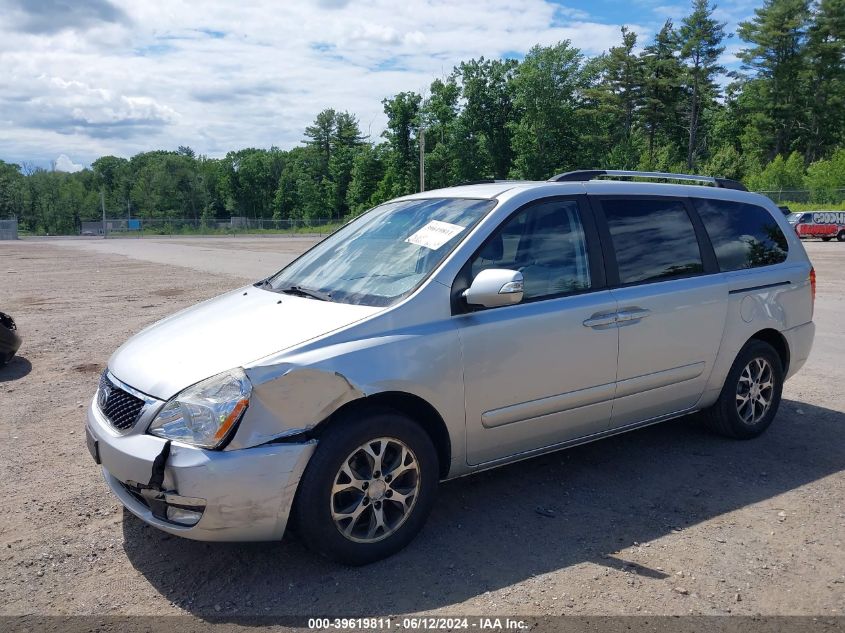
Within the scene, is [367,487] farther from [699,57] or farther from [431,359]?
[699,57]

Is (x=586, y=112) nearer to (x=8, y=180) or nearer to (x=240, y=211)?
(x=240, y=211)

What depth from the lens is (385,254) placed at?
408 cm

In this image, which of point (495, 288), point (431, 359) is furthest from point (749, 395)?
point (431, 359)

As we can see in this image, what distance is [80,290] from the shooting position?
611 inches

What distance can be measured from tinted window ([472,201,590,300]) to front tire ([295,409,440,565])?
1019mm

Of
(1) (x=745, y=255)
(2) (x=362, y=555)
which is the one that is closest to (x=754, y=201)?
(1) (x=745, y=255)

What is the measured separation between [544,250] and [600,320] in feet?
1.72

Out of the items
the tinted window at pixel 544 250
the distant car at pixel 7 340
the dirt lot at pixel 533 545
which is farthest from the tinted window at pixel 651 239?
the distant car at pixel 7 340

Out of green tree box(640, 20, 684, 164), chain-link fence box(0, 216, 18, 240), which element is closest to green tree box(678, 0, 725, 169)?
green tree box(640, 20, 684, 164)

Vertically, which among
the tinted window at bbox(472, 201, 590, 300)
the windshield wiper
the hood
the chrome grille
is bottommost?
the chrome grille

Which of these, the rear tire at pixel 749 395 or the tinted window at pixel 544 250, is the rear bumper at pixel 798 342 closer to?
the rear tire at pixel 749 395

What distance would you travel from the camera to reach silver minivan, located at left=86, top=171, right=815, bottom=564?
309 cm

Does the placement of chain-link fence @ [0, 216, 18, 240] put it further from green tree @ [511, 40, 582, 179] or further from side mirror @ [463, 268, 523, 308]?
side mirror @ [463, 268, 523, 308]

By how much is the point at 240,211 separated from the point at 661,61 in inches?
3045
